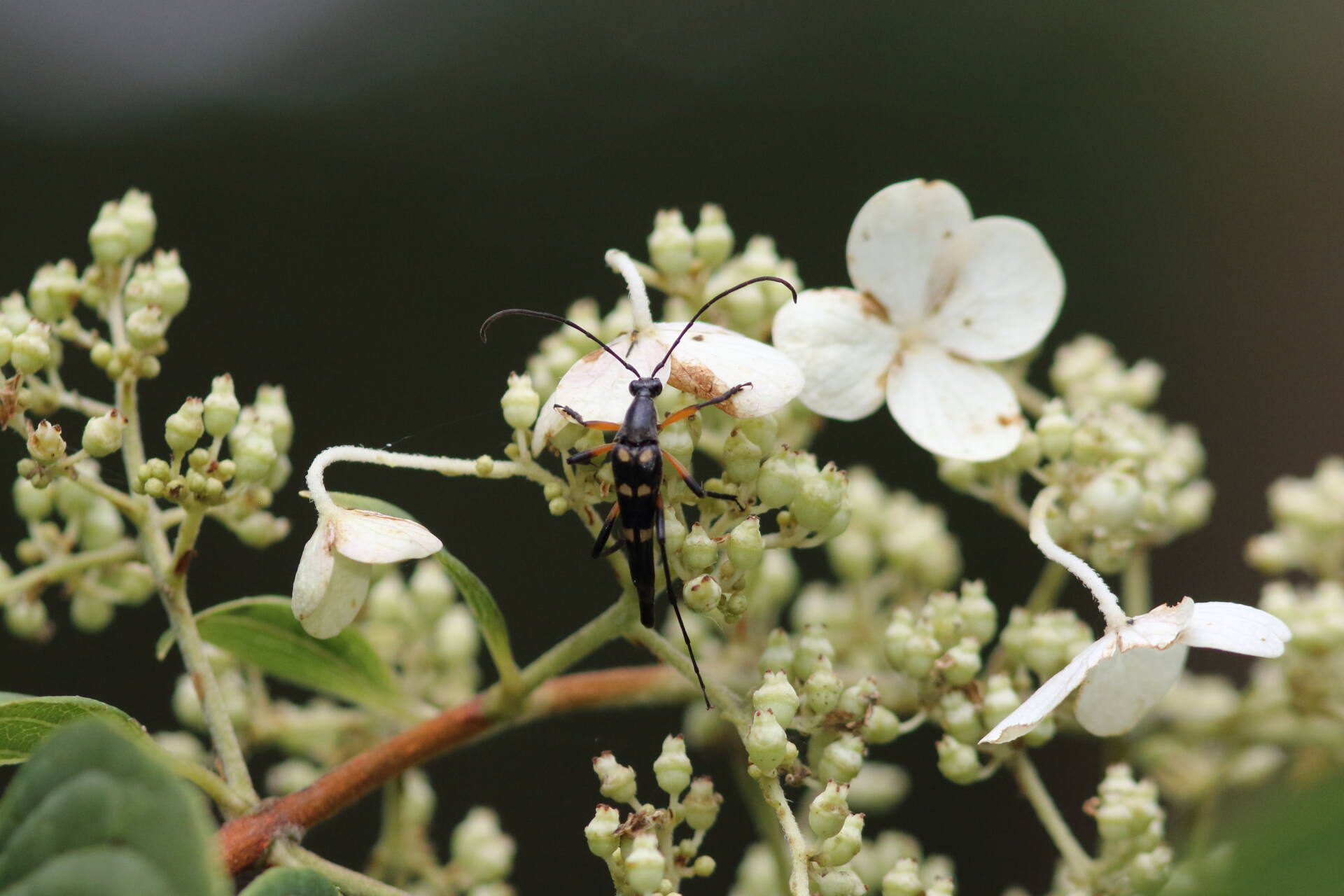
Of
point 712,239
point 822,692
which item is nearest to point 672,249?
point 712,239

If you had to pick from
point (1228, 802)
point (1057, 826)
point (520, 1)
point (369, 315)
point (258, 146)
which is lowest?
point (1057, 826)

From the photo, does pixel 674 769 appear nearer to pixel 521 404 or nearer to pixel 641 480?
pixel 641 480

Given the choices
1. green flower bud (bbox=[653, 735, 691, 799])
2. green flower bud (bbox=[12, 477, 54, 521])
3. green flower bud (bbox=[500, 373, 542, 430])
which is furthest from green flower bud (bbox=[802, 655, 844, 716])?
green flower bud (bbox=[12, 477, 54, 521])

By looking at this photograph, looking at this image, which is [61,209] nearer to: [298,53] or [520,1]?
[298,53]

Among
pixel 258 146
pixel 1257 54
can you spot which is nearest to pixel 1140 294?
pixel 1257 54

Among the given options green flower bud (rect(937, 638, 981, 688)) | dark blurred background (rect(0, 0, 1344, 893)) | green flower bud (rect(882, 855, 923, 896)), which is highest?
dark blurred background (rect(0, 0, 1344, 893))

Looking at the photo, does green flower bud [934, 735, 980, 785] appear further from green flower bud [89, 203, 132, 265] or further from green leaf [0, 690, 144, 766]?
green flower bud [89, 203, 132, 265]
